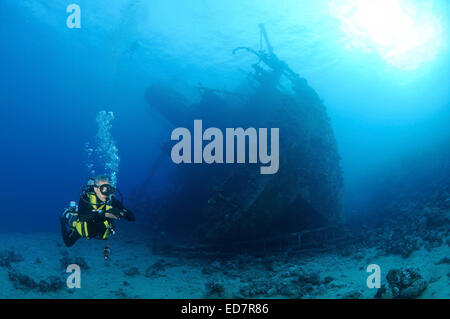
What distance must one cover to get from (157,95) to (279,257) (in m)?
12.2

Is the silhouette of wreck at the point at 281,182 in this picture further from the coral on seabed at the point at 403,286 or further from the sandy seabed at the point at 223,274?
the coral on seabed at the point at 403,286

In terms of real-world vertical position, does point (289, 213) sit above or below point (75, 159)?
below

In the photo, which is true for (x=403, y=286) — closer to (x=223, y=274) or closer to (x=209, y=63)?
(x=223, y=274)

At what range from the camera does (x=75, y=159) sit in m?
111

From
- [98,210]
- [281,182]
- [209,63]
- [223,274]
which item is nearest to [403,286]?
[223,274]

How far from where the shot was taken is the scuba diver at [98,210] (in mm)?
4074

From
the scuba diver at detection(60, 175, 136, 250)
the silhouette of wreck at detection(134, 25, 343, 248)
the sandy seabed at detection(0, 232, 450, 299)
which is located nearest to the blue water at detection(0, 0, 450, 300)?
the silhouette of wreck at detection(134, 25, 343, 248)

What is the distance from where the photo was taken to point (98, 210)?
13.4 feet

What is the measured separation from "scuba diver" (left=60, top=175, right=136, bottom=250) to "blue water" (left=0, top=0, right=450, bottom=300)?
45.5 ft

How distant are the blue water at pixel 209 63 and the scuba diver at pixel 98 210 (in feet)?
45.5

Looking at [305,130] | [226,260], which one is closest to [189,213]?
[226,260]

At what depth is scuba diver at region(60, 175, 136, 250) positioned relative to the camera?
4074mm

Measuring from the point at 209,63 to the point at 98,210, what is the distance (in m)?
29.9

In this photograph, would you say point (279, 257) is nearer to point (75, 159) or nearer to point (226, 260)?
point (226, 260)
